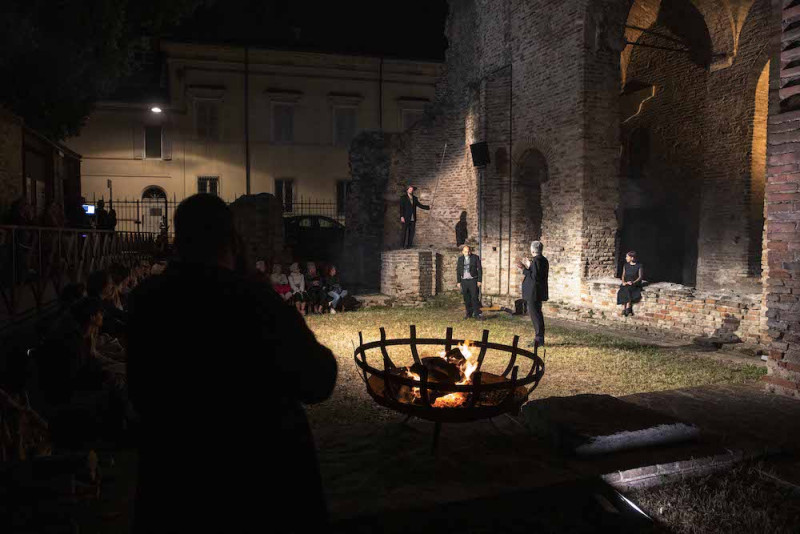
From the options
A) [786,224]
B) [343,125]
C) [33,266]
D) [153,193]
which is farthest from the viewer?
[343,125]

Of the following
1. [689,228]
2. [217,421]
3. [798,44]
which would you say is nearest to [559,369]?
[798,44]

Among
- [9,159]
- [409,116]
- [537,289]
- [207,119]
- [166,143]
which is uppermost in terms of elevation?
[409,116]

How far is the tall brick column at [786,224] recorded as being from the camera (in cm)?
492

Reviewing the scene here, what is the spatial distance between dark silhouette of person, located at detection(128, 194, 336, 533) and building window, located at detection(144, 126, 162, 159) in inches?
1042

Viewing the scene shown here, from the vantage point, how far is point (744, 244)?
1341 centimetres

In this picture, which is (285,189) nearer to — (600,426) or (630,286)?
(630,286)

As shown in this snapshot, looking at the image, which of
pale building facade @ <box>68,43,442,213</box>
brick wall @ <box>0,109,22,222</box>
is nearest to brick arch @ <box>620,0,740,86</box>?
brick wall @ <box>0,109,22,222</box>

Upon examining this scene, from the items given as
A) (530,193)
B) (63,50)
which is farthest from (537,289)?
(63,50)

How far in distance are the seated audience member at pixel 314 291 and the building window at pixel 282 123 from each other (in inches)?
563

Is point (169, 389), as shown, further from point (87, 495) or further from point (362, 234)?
point (362, 234)

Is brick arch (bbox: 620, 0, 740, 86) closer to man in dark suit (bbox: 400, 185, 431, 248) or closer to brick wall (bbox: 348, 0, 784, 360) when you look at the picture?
brick wall (bbox: 348, 0, 784, 360)

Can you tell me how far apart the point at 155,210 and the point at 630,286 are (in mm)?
20503

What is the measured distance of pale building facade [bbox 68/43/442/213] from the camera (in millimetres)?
25406

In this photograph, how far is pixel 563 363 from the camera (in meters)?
8.23
